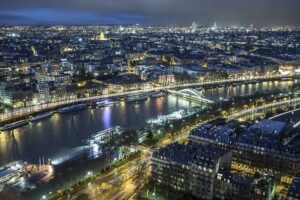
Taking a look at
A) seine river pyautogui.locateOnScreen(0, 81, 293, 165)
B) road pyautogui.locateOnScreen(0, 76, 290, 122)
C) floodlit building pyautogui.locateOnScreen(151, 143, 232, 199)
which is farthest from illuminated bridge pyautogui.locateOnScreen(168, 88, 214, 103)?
floodlit building pyautogui.locateOnScreen(151, 143, 232, 199)

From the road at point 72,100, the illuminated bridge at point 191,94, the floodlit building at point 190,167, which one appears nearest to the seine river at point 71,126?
the illuminated bridge at point 191,94

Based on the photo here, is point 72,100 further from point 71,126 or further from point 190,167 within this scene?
point 190,167

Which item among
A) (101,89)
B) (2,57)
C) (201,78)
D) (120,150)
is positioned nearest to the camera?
(120,150)

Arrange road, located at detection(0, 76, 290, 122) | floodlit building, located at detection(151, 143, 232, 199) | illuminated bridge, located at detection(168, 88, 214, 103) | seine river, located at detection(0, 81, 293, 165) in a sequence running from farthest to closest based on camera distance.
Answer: illuminated bridge, located at detection(168, 88, 214, 103), road, located at detection(0, 76, 290, 122), seine river, located at detection(0, 81, 293, 165), floodlit building, located at detection(151, 143, 232, 199)

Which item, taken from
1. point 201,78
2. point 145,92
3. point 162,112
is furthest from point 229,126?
point 201,78

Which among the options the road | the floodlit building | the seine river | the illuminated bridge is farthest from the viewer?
the illuminated bridge

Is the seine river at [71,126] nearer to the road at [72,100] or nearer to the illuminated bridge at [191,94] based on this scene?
the illuminated bridge at [191,94]

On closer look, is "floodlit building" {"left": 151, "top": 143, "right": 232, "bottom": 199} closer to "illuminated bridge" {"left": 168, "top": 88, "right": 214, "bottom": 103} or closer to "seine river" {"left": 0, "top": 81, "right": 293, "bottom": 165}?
"seine river" {"left": 0, "top": 81, "right": 293, "bottom": 165}

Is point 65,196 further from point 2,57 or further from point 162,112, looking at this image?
point 2,57

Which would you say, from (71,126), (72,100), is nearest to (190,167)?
(71,126)
